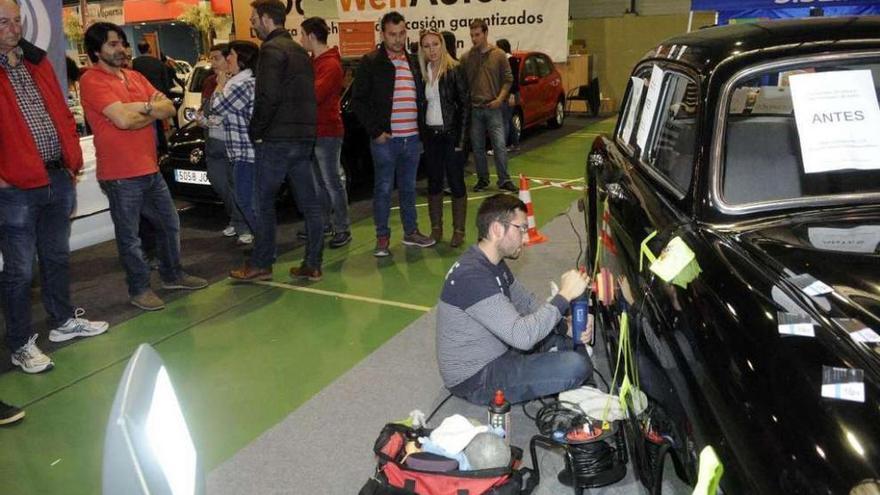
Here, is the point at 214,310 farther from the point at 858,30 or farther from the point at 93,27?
the point at 858,30

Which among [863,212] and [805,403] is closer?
[805,403]

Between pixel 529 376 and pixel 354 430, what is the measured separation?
0.85m

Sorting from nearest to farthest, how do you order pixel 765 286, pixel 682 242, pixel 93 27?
1. pixel 765 286
2. pixel 682 242
3. pixel 93 27

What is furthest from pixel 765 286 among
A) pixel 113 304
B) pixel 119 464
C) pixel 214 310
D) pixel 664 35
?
pixel 664 35

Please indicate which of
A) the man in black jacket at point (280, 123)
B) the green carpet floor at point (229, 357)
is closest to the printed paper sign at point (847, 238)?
the green carpet floor at point (229, 357)

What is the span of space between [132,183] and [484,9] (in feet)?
31.7

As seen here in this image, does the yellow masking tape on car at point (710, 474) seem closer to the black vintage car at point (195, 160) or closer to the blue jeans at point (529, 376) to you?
the blue jeans at point (529, 376)

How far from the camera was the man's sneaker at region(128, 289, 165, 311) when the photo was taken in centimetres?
477

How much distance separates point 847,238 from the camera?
218cm

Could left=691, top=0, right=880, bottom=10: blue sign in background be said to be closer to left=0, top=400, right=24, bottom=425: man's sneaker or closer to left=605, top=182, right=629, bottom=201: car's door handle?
left=605, top=182, right=629, bottom=201: car's door handle

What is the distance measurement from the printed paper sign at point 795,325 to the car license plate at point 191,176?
5745 mm

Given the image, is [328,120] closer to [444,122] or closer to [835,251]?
[444,122]

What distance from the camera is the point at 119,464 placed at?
3.85 ft

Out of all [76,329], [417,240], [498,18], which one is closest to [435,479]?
[76,329]
